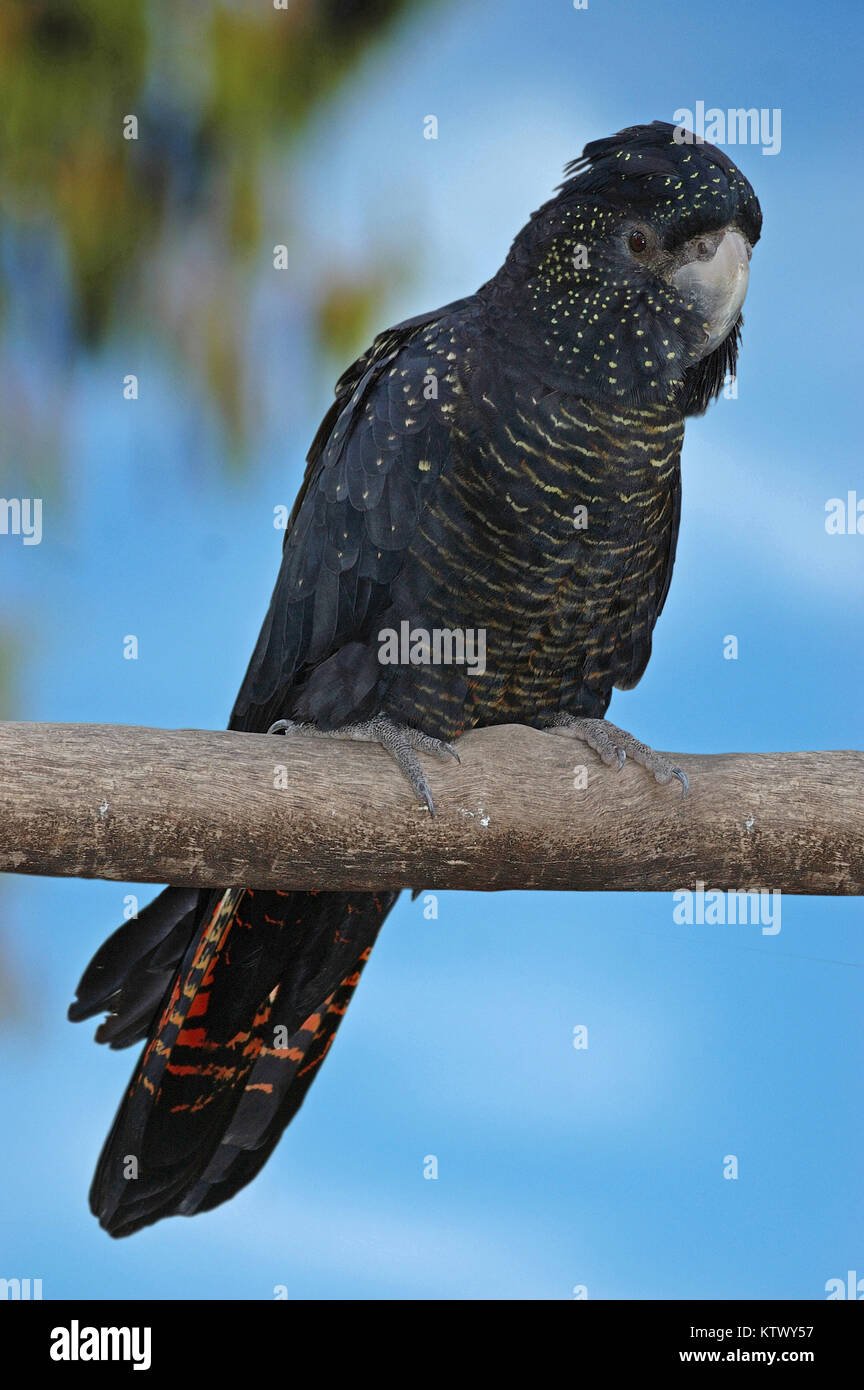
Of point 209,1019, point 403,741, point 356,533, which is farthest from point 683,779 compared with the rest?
point 209,1019

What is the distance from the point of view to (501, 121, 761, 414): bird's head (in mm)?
2000

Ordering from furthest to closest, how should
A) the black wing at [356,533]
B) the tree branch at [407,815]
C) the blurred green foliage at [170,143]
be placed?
the blurred green foliage at [170,143] → the black wing at [356,533] → the tree branch at [407,815]

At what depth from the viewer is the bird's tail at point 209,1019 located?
2.19 metres

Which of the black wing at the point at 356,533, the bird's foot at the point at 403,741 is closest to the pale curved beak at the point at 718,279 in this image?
the black wing at the point at 356,533

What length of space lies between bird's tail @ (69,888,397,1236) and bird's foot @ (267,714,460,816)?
12.4 inches

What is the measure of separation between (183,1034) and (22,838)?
58 cm

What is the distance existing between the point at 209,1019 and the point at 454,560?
89 centimetres

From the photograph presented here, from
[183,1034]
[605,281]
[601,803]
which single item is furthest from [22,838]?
[605,281]

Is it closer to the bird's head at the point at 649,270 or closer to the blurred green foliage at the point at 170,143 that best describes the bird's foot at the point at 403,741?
the bird's head at the point at 649,270

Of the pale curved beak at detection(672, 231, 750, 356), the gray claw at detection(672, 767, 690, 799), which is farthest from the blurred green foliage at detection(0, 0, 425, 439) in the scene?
the gray claw at detection(672, 767, 690, 799)

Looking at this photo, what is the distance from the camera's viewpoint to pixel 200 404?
287 cm

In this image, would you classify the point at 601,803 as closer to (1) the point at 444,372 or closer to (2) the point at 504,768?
(2) the point at 504,768

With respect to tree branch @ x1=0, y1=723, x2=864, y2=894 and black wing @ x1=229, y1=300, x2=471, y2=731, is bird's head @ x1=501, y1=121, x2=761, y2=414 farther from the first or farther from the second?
tree branch @ x1=0, y1=723, x2=864, y2=894

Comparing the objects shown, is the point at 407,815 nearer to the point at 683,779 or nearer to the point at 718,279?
the point at 683,779
